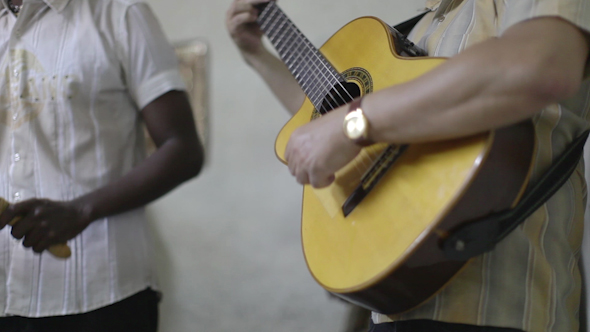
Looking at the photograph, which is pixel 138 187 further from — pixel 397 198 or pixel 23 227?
pixel 397 198

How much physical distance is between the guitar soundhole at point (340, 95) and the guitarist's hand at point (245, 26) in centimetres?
37

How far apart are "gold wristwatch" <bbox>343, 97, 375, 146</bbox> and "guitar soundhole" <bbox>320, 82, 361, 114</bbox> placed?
183 millimetres

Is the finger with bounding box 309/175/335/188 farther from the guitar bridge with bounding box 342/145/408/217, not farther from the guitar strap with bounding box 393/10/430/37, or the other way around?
the guitar strap with bounding box 393/10/430/37

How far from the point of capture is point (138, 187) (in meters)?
0.87

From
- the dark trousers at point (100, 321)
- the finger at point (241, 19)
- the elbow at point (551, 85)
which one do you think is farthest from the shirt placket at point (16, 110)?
the elbow at point (551, 85)

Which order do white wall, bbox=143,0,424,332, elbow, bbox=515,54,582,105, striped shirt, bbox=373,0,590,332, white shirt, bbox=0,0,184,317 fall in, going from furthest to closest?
white wall, bbox=143,0,424,332
white shirt, bbox=0,0,184,317
striped shirt, bbox=373,0,590,332
elbow, bbox=515,54,582,105

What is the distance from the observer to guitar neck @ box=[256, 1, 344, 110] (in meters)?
0.81

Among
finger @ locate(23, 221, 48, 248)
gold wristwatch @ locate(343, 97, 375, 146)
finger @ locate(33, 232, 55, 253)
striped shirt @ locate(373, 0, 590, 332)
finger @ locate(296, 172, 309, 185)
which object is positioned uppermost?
gold wristwatch @ locate(343, 97, 375, 146)

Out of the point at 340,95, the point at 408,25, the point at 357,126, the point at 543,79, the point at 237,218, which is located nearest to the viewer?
the point at 543,79

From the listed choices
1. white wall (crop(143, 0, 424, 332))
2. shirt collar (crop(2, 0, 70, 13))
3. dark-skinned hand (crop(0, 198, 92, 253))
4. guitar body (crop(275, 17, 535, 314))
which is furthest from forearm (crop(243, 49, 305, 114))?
white wall (crop(143, 0, 424, 332))

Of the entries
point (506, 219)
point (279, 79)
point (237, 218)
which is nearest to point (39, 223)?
point (279, 79)

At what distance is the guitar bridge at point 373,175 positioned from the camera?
609 mm

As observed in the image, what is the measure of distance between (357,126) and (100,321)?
0.64 meters

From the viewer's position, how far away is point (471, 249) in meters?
0.53
